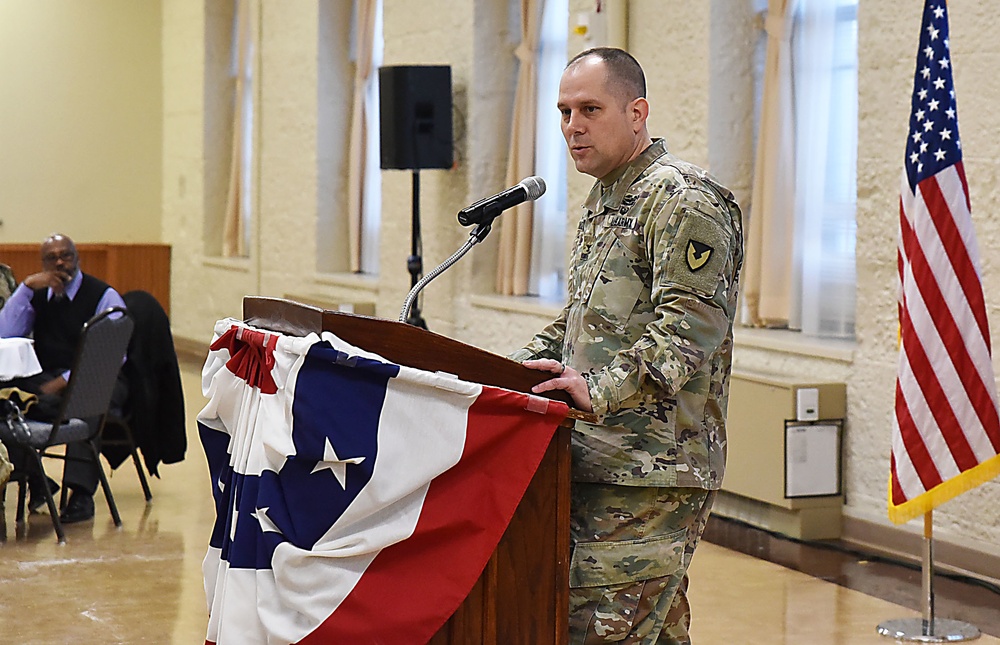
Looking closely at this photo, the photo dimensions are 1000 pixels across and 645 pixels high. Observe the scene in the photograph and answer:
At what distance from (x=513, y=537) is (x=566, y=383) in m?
0.27

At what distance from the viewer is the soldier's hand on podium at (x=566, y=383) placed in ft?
7.14

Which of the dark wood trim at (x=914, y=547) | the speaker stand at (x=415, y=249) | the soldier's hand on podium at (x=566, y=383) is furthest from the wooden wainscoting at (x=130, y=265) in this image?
the soldier's hand on podium at (x=566, y=383)

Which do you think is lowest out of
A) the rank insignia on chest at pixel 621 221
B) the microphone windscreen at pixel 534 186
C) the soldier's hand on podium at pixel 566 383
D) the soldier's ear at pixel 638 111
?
the soldier's hand on podium at pixel 566 383

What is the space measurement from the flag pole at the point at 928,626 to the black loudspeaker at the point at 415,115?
4.63 m

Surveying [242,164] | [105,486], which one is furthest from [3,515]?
[242,164]

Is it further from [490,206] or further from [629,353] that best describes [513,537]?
[490,206]

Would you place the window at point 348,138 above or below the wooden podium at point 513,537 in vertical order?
above

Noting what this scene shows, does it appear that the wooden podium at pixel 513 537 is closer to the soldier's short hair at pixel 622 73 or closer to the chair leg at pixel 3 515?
the soldier's short hair at pixel 622 73

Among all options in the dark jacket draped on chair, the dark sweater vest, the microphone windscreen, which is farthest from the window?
the microphone windscreen

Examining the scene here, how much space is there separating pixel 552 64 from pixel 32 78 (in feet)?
21.8

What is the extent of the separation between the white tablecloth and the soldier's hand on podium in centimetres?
365

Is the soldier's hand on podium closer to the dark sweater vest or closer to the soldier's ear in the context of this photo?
the soldier's ear

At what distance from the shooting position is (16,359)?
17.4 ft

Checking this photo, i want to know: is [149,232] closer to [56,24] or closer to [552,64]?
[56,24]
